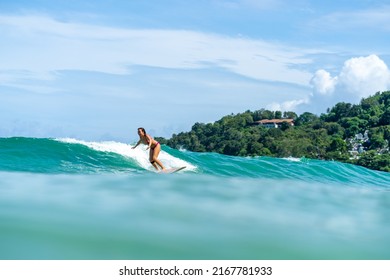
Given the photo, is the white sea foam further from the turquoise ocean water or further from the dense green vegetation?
the dense green vegetation

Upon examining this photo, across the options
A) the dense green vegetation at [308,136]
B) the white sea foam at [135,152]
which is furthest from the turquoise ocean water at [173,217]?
the dense green vegetation at [308,136]

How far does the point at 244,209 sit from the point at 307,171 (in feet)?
42.0

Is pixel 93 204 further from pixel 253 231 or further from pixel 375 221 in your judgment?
pixel 375 221

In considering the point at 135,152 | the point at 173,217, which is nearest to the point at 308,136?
the point at 135,152

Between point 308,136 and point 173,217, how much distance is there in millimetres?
64598

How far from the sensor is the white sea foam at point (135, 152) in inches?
744

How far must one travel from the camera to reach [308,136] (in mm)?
71875

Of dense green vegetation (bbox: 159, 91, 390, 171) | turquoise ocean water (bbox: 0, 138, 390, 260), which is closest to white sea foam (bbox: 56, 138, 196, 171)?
turquoise ocean water (bbox: 0, 138, 390, 260)

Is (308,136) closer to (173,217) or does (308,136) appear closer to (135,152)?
(135,152)

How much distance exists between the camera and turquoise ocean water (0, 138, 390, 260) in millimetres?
7496

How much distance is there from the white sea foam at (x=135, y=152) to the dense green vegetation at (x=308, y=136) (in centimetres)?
4137

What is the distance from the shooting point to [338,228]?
9492 millimetres

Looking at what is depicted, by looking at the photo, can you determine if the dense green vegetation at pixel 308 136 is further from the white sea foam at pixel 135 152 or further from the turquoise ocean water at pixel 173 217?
the turquoise ocean water at pixel 173 217

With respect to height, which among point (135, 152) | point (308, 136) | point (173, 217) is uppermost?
point (308, 136)
